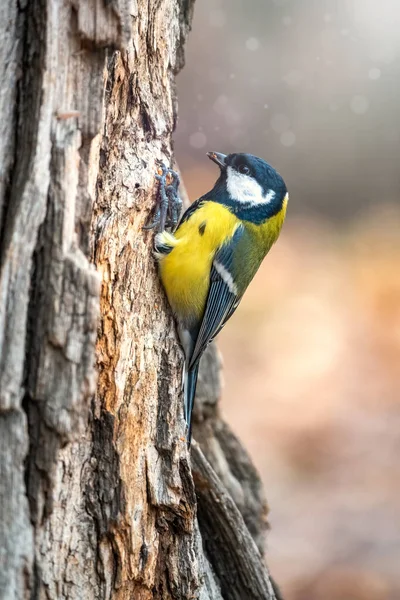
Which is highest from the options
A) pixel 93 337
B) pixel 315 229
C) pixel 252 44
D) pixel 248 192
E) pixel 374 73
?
pixel 252 44

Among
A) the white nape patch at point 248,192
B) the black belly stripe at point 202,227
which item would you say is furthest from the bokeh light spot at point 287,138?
the black belly stripe at point 202,227

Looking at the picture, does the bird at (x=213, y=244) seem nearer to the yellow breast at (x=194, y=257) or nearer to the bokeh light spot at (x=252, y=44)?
the yellow breast at (x=194, y=257)

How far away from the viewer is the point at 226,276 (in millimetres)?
2188

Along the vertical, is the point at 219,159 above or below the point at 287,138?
below

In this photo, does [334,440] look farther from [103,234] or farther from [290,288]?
[103,234]

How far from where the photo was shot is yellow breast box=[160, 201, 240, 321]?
6.31 feet

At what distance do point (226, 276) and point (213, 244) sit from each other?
11 cm

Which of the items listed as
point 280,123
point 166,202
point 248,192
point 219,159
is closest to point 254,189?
point 248,192

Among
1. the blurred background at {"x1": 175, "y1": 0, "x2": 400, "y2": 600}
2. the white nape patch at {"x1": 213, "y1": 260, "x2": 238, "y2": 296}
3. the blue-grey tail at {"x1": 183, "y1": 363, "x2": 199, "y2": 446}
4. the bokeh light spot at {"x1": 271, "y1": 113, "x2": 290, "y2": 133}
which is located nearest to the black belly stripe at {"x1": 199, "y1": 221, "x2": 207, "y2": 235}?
the white nape patch at {"x1": 213, "y1": 260, "x2": 238, "y2": 296}

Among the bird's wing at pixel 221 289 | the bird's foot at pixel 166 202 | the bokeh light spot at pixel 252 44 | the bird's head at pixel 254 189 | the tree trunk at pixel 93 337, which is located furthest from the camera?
the bokeh light spot at pixel 252 44

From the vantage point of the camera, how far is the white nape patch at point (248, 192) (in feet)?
7.55

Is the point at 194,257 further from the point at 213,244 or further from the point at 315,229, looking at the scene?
the point at 315,229

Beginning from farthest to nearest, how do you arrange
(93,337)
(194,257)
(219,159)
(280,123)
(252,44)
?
(280,123) < (252,44) < (219,159) < (194,257) < (93,337)

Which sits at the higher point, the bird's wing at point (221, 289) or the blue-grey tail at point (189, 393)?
the bird's wing at point (221, 289)
